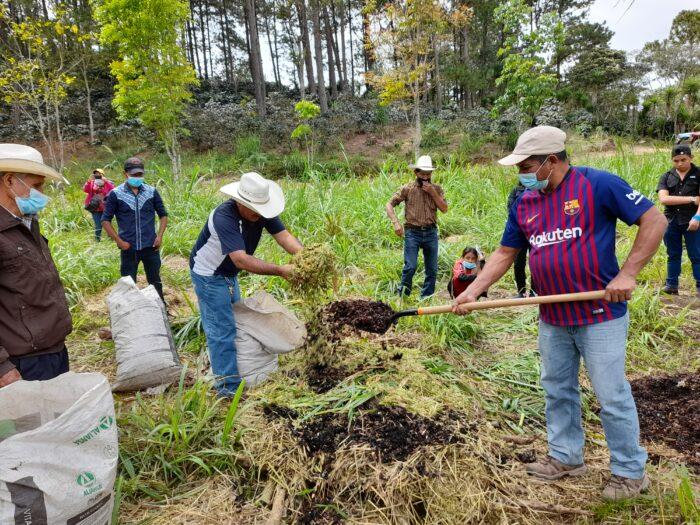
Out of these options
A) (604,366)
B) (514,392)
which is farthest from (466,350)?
(604,366)

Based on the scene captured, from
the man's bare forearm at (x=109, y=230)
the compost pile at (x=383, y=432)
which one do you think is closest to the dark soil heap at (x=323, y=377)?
the compost pile at (x=383, y=432)

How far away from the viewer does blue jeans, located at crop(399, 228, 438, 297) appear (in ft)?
16.5

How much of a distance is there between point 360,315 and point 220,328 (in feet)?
3.48

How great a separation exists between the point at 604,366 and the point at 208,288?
2.40 m

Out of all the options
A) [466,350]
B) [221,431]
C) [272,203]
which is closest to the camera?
[221,431]

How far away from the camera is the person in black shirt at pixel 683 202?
15.5ft

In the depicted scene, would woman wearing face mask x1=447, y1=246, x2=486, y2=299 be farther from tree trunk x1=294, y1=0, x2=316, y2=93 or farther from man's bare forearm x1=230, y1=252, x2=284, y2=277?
tree trunk x1=294, y1=0, x2=316, y2=93

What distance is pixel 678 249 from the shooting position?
5004 mm

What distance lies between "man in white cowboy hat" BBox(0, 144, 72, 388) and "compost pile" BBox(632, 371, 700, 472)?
10.8ft

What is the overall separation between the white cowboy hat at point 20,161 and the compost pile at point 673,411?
356 cm

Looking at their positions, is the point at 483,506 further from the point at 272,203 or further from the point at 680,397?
the point at 272,203

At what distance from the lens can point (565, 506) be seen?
7.42 ft

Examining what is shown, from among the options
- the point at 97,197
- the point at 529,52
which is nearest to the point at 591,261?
the point at 97,197

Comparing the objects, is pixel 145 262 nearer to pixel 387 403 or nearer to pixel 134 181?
pixel 134 181
